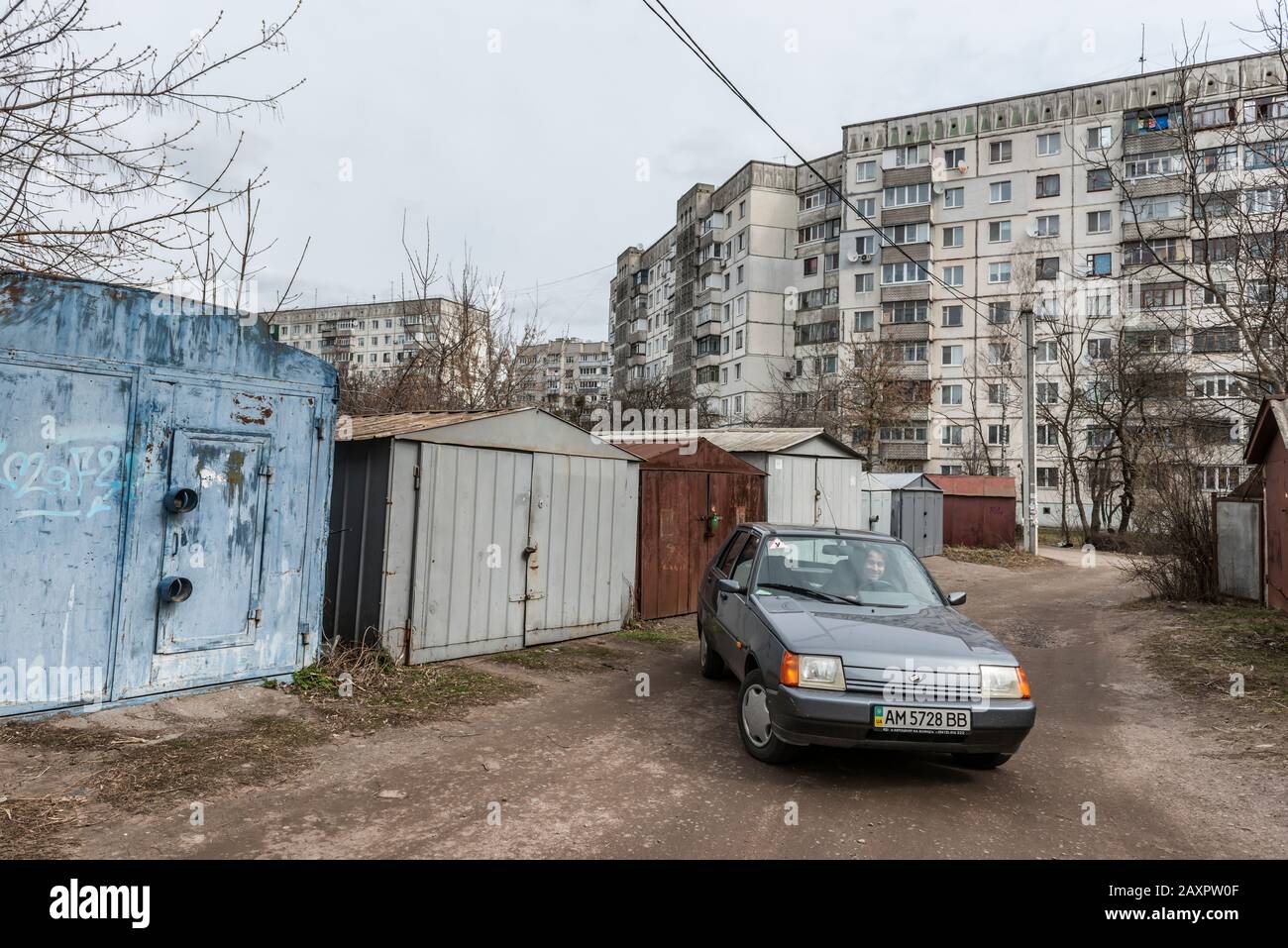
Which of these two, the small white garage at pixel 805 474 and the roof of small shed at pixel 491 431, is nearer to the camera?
the roof of small shed at pixel 491 431

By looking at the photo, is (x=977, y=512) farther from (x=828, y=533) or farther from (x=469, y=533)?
(x=469, y=533)

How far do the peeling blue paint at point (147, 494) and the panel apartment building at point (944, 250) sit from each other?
33.6m

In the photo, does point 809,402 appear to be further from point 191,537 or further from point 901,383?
point 191,537

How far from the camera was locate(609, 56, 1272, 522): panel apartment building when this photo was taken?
41000 millimetres

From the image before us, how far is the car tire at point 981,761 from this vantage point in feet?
16.8

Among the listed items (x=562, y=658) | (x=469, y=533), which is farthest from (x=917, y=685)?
(x=469, y=533)

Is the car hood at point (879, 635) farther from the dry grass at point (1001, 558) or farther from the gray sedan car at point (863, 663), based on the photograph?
the dry grass at point (1001, 558)

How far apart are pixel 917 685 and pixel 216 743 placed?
4691 millimetres

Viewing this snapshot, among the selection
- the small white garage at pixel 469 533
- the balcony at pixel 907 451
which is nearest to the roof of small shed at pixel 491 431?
the small white garage at pixel 469 533

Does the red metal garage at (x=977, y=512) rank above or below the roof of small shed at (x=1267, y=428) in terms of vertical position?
below

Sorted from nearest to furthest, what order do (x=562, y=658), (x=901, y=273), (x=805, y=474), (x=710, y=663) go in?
(x=710, y=663) < (x=562, y=658) < (x=805, y=474) < (x=901, y=273)

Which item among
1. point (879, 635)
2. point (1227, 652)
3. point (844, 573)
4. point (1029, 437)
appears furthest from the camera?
point (1029, 437)

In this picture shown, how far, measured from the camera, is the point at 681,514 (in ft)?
38.8

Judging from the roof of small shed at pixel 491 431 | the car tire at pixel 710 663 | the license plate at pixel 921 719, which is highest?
the roof of small shed at pixel 491 431
